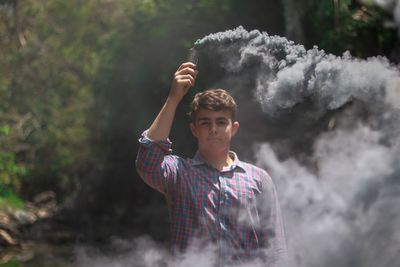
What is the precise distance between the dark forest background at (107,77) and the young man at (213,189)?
371 cm

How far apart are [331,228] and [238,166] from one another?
44 centimetres

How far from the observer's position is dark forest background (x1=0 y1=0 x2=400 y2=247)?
859 centimetres

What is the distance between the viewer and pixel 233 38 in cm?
291

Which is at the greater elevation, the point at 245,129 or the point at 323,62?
the point at 323,62

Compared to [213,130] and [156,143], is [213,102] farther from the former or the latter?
[156,143]

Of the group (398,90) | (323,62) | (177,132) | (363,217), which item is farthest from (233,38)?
(177,132)

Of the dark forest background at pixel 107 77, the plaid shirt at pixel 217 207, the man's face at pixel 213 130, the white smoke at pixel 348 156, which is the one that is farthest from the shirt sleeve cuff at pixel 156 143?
the dark forest background at pixel 107 77

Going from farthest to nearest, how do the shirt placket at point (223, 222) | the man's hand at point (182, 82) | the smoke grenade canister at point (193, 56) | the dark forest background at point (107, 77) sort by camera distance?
the dark forest background at point (107, 77) < the smoke grenade canister at point (193, 56) < the man's hand at point (182, 82) < the shirt placket at point (223, 222)

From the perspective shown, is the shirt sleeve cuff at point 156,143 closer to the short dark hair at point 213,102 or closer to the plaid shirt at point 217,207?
the plaid shirt at point 217,207

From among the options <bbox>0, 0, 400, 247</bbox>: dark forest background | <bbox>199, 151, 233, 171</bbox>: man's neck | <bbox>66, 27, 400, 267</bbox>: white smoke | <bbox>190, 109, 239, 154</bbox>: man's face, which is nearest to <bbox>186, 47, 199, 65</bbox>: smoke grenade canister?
<bbox>66, 27, 400, 267</bbox>: white smoke

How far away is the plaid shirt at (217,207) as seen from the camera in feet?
8.34

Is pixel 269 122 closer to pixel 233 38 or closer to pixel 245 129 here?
pixel 245 129

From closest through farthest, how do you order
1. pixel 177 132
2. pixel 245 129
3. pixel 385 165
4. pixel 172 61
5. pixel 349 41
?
1. pixel 385 165
2. pixel 349 41
3. pixel 245 129
4. pixel 177 132
5. pixel 172 61

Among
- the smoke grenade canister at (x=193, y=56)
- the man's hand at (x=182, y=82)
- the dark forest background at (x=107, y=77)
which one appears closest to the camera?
the man's hand at (x=182, y=82)
